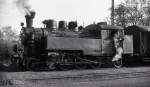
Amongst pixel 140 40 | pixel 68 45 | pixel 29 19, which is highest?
pixel 29 19

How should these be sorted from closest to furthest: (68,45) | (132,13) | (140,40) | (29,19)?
(68,45) → (29,19) → (140,40) → (132,13)

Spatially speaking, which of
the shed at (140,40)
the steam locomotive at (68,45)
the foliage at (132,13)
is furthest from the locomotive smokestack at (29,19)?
the foliage at (132,13)

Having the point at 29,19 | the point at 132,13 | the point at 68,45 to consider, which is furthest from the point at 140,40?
the point at 132,13

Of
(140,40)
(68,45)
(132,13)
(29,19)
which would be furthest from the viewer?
(132,13)

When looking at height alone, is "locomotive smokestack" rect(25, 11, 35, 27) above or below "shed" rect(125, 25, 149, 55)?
above

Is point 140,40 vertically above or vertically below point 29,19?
below

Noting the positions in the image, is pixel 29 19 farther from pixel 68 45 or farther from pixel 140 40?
pixel 140 40

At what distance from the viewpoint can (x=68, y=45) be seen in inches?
625

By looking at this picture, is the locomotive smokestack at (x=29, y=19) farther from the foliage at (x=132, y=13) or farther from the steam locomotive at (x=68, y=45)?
the foliage at (x=132, y=13)

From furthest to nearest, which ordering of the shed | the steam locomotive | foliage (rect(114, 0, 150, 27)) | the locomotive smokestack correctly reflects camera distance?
foliage (rect(114, 0, 150, 27))
the shed
the locomotive smokestack
the steam locomotive

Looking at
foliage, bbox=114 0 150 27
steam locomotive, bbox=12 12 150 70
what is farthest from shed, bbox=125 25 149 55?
foliage, bbox=114 0 150 27

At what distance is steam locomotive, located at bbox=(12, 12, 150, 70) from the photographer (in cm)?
1553

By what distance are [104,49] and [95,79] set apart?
534 centimetres

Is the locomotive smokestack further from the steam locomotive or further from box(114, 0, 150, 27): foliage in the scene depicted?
box(114, 0, 150, 27): foliage
